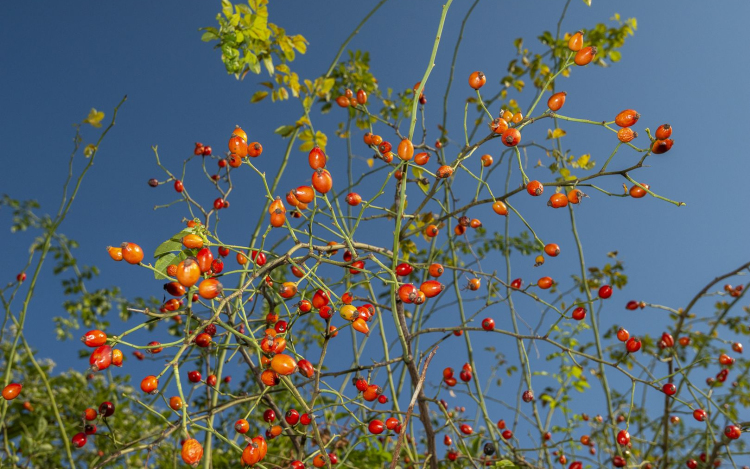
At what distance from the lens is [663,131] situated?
1308mm

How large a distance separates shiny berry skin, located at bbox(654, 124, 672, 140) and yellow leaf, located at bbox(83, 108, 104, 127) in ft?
9.51

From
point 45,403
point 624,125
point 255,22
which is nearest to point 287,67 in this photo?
point 255,22

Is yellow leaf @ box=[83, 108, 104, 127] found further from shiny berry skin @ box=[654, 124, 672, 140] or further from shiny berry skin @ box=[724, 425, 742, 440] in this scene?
shiny berry skin @ box=[724, 425, 742, 440]

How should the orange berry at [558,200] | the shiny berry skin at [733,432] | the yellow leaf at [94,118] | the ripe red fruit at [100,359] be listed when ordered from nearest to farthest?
the ripe red fruit at [100,359] → the orange berry at [558,200] → the shiny berry skin at [733,432] → the yellow leaf at [94,118]

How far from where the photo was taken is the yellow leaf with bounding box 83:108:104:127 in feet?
9.53

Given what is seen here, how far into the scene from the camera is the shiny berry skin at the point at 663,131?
1.30 m

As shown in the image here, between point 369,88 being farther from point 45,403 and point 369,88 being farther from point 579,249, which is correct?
point 45,403

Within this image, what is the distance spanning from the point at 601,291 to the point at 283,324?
1.24 metres

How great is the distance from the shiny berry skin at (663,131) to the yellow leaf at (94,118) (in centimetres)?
290

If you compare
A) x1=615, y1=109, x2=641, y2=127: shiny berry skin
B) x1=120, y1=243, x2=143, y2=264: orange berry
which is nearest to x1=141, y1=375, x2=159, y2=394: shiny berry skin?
x1=120, y1=243, x2=143, y2=264: orange berry

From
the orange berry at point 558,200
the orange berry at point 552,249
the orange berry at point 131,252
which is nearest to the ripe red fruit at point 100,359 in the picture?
the orange berry at point 131,252

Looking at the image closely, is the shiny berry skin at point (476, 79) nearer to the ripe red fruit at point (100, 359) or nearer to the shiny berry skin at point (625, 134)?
the shiny berry skin at point (625, 134)

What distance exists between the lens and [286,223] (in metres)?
1.23

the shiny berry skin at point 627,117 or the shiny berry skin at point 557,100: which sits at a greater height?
the shiny berry skin at point 557,100
